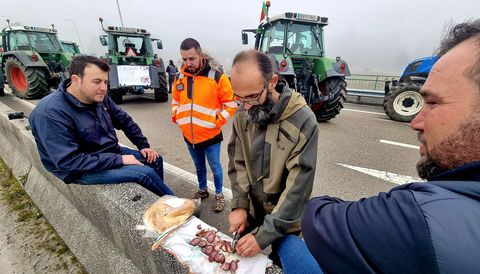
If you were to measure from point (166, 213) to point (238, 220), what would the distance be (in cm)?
44

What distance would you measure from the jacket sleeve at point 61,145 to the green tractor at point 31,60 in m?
8.59

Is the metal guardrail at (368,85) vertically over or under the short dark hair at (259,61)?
under

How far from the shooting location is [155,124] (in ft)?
20.5

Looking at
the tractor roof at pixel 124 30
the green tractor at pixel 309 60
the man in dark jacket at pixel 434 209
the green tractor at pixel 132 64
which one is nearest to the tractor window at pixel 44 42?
the green tractor at pixel 132 64

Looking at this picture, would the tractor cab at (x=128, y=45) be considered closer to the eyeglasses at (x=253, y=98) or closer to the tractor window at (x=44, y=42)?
the tractor window at (x=44, y=42)

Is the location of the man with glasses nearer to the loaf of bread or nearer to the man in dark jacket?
the loaf of bread

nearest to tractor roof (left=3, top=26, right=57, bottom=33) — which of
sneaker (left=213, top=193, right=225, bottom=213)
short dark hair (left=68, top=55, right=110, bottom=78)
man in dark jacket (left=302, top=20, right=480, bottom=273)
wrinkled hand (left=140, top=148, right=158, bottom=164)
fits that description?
short dark hair (left=68, top=55, right=110, bottom=78)

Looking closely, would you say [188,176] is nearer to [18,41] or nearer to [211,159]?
[211,159]

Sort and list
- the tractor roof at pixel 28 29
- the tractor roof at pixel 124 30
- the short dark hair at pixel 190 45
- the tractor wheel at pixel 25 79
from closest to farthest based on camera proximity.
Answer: the short dark hair at pixel 190 45, the tractor wheel at pixel 25 79, the tractor roof at pixel 124 30, the tractor roof at pixel 28 29

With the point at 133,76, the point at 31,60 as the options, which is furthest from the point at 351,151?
the point at 31,60

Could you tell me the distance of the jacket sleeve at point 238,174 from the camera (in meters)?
1.57

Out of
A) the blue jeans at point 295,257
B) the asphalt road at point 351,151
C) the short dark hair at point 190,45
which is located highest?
the short dark hair at point 190,45

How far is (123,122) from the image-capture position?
265 centimetres

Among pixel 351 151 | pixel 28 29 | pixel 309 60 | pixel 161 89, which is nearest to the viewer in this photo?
pixel 351 151
